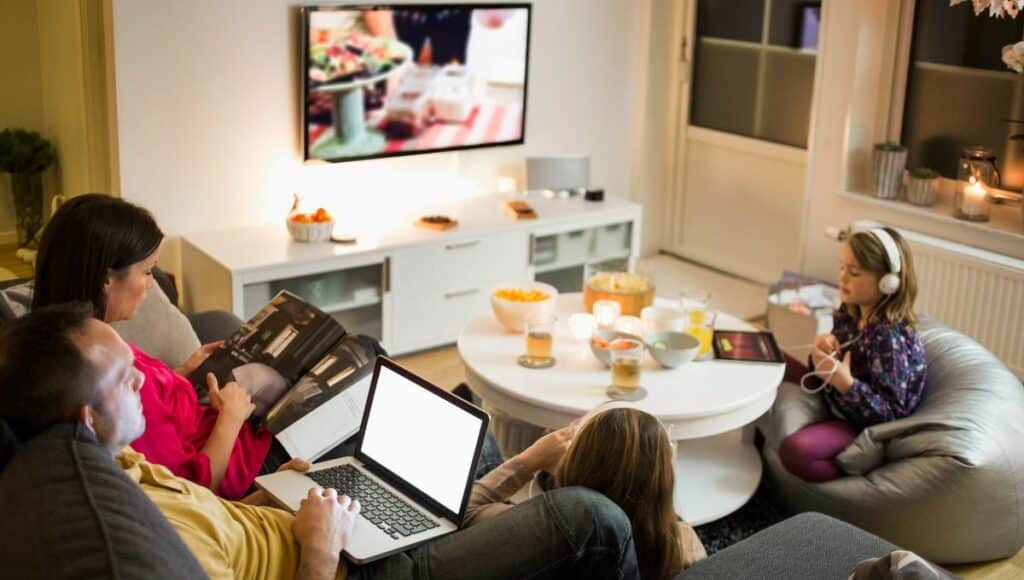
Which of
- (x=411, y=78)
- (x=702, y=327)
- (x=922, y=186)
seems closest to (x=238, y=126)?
(x=411, y=78)

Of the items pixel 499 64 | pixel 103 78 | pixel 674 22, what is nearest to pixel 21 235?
pixel 103 78

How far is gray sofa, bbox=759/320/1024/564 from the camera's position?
10.8ft

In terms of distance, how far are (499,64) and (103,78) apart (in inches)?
69.9

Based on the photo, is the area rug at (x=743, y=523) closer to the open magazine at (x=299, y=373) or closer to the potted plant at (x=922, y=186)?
the open magazine at (x=299, y=373)

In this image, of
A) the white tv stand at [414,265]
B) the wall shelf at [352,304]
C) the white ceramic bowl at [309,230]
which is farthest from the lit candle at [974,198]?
the white ceramic bowl at [309,230]

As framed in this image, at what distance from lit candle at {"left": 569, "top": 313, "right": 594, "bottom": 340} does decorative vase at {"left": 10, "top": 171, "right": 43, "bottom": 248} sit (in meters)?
2.96

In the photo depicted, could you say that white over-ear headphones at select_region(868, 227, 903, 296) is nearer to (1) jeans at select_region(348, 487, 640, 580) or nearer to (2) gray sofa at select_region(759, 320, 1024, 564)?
(2) gray sofa at select_region(759, 320, 1024, 564)

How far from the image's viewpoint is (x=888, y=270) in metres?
3.51

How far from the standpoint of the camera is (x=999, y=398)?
11.4 ft

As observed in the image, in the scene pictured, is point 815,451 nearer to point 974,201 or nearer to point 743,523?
point 743,523

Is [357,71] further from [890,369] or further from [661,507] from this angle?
[661,507]

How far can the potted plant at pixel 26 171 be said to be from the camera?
5301 mm

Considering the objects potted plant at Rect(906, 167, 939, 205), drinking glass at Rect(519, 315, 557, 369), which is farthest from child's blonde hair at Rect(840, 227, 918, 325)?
potted plant at Rect(906, 167, 939, 205)

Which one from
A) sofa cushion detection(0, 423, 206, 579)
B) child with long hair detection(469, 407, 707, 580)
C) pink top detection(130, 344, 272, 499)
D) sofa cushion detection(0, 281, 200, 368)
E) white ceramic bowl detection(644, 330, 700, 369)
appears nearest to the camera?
sofa cushion detection(0, 423, 206, 579)
